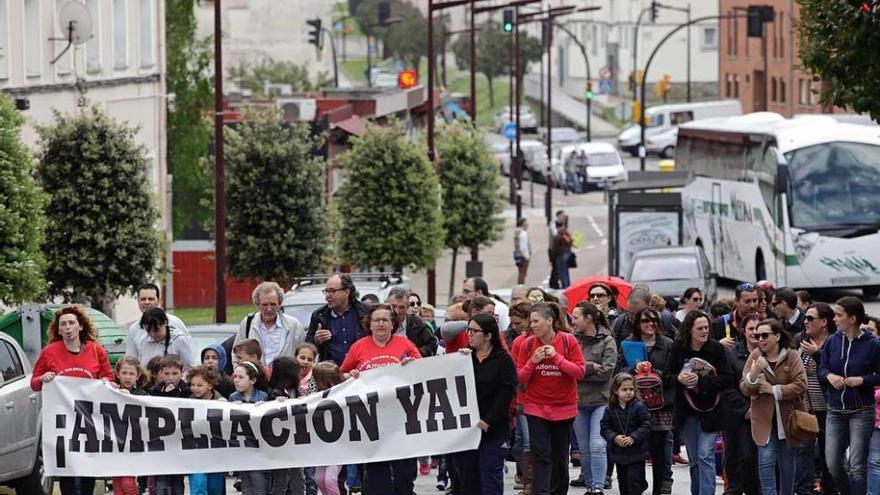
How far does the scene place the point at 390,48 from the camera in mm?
129000

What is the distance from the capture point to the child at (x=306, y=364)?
1573cm

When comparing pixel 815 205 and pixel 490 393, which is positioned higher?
pixel 490 393

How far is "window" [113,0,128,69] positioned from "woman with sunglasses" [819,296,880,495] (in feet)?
94.3

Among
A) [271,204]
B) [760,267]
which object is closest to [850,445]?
[271,204]

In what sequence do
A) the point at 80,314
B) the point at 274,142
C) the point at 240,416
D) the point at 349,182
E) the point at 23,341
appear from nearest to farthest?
the point at 240,416 → the point at 80,314 → the point at 23,341 → the point at 274,142 → the point at 349,182

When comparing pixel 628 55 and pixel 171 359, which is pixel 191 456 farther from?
pixel 628 55

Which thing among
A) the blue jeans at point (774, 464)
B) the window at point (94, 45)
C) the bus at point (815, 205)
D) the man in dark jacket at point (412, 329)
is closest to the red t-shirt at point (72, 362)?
the man in dark jacket at point (412, 329)

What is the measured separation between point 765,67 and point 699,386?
266 feet

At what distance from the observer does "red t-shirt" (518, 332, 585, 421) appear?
15.5 metres

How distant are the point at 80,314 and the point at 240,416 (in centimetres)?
175

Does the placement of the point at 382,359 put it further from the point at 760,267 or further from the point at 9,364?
the point at 760,267

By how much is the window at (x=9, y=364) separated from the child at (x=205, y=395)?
173 cm

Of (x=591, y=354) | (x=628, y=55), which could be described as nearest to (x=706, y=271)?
(x=591, y=354)

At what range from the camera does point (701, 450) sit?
16188mm
